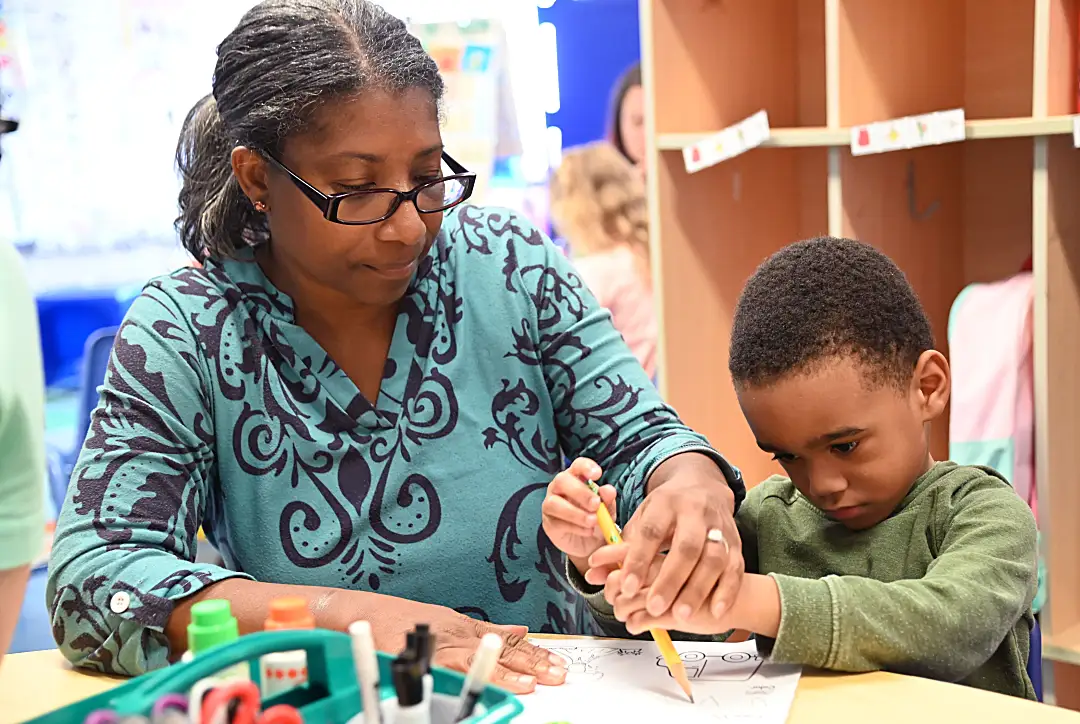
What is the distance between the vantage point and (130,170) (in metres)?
3.49

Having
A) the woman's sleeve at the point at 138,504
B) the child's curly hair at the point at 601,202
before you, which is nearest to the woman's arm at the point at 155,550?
the woman's sleeve at the point at 138,504

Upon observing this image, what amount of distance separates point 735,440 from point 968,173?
0.79 meters

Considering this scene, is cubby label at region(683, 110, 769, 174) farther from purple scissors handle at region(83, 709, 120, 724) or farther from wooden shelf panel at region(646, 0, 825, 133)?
purple scissors handle at region(83, 709, 120, 724)

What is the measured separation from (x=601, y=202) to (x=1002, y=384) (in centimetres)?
155

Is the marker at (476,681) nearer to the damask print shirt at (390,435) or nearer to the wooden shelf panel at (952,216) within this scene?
the damask print shirt at (390,435)

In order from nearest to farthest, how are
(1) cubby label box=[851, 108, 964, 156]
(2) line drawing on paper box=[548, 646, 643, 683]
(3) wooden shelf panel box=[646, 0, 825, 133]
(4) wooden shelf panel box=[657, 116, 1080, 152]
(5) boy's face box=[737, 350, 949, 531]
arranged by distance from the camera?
(2) line drawing on paper box=[548, 646, 643, 683] → (5) boy's face box=[737, 350, 949, 531] → (4) wooden shelf panel box=[657, 116, 1080, 152] → (1) cubby label box=[851, 108, 964, 156] → (3) wooden shelf panel box=[646, 0, 825, 133]

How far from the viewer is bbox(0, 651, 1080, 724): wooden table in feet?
3.15

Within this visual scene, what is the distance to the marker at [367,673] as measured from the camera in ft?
2.59

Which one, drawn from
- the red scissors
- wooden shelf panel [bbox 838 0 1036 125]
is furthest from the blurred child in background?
the red scissors

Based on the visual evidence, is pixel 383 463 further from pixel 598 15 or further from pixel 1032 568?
pixel 598 15

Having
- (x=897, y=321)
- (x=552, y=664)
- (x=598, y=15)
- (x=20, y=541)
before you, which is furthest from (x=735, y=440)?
(x=20, y=541)

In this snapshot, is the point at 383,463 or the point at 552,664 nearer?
the point at 552,664

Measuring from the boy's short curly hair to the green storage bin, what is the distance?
1.86 feet

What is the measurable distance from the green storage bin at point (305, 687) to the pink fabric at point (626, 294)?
2.44 metres
